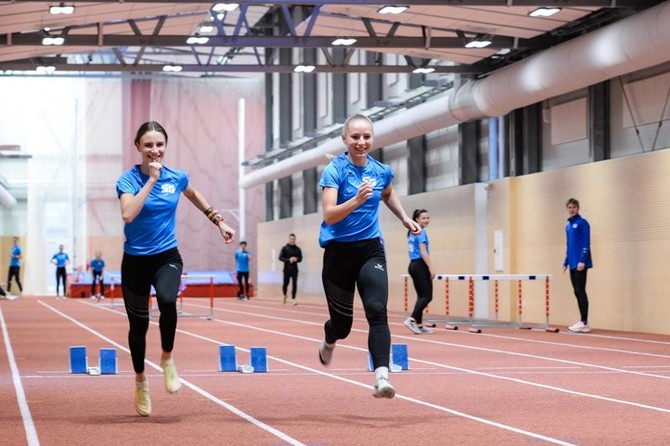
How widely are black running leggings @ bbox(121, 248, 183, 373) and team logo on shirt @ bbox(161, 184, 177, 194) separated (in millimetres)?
386

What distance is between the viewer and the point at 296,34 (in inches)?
969

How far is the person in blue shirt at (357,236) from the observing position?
805 cm

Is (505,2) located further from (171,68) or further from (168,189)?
(168,189)

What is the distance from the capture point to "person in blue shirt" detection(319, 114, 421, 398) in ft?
26.4

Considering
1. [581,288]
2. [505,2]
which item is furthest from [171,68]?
[581,288]

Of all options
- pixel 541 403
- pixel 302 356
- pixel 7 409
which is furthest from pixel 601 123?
pixel 7 409

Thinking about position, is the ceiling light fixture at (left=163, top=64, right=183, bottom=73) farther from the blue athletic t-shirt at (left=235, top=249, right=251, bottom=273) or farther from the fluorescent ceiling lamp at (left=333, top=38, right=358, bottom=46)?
the blue athletic t-shirt at (left=235, top=249, right=251, bottom=273)

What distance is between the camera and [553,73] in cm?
2133

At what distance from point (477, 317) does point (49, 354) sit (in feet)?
43.4

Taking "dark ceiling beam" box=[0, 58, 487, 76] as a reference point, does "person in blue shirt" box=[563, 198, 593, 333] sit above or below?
below

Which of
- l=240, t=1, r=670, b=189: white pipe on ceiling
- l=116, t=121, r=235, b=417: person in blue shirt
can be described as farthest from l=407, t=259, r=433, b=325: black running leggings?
l=116, t=121, r=235, b=417: person in blue shirt

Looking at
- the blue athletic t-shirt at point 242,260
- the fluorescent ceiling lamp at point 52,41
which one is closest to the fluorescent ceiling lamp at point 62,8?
the fluorescent ceiling lamp at point 52,41

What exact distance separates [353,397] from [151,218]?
7.62 ft

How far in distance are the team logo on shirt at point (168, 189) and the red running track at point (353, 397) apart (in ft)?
4.86
